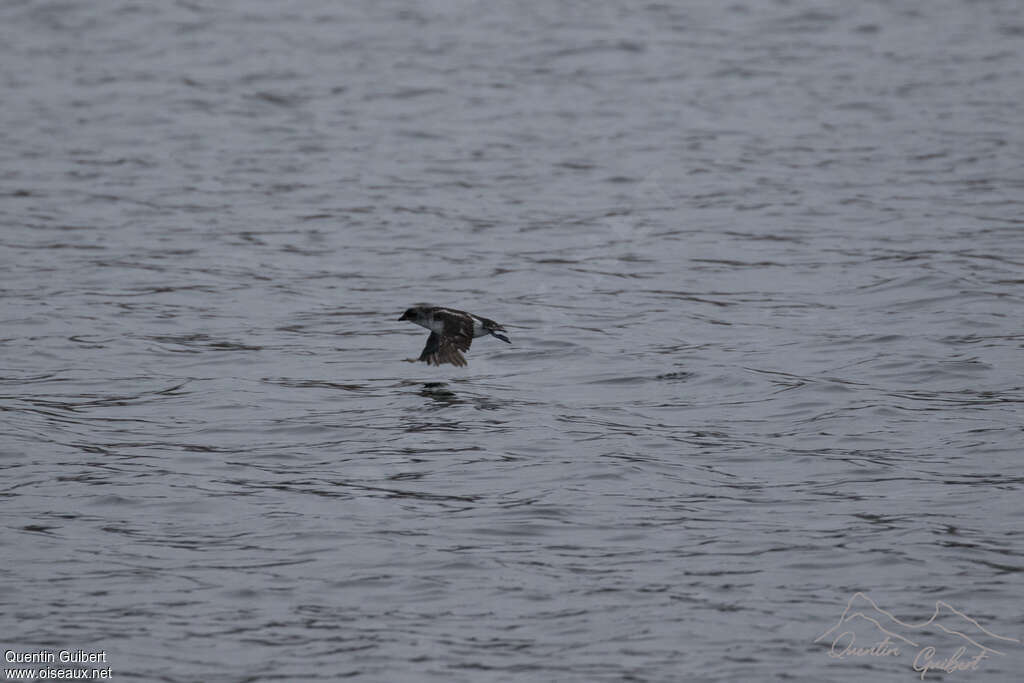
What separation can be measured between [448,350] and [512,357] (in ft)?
4.17

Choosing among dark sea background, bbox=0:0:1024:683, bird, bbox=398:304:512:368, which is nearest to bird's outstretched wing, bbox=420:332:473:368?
bird, bbox=398:304:512:368

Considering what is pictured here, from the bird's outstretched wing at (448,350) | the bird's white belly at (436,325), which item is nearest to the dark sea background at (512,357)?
the bird's outstretched wing at (448,350)

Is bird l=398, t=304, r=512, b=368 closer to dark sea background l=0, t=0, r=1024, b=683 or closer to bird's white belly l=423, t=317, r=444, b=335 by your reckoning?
bird's white belly l=423, t=317, r=444, b=335

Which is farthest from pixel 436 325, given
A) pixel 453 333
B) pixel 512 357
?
pixel 512 357

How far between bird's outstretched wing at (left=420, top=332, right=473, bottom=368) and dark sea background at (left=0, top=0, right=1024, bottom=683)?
282 millimetres

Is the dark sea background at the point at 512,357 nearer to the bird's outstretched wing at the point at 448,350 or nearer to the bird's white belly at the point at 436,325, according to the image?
the bird's outstretched wing at the point at 448,350

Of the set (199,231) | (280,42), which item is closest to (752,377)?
(199,231)

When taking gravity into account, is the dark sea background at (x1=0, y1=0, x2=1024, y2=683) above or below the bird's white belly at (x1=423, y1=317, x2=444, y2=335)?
below

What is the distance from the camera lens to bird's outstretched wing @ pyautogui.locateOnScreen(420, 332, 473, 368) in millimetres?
12320

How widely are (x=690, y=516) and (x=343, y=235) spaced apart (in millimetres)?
8965

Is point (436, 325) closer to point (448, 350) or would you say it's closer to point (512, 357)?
point (448, 350)

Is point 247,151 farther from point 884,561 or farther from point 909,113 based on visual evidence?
point 884,561

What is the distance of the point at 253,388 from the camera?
12.3 meters

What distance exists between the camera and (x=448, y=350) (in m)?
12.3
